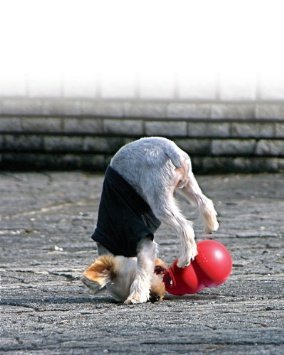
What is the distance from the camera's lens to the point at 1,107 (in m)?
15.5

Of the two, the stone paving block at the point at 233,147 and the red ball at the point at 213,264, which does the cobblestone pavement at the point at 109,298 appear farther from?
the stone paving block at the point at 233,147

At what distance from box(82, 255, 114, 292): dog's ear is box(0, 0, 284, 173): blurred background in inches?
324

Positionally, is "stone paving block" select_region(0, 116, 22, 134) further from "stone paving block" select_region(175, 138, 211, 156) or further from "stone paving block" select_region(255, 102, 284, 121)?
"stone paving block" select_region(255, 102, 284, 121)

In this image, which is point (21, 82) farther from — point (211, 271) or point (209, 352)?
point (209, 352)

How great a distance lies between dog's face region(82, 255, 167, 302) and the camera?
6820mm

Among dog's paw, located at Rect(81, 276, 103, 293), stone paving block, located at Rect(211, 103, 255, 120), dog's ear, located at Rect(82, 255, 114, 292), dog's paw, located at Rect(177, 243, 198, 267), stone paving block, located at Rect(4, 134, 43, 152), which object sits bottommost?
stone paving block, located at Rect(4, 134, 43, 152)

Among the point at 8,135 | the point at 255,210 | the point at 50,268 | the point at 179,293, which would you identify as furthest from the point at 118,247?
the point at 8,135

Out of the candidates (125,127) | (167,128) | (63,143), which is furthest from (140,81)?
(63,143)

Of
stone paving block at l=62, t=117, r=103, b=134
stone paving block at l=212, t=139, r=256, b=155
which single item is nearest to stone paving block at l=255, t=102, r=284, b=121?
stone paving block at l=212, t=139, r=256, b=155

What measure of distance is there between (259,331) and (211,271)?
1082 millimetres

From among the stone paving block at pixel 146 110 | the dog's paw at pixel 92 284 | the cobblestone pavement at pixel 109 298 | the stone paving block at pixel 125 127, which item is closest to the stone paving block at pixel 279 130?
the cobblestone pavement at pixel 109 298

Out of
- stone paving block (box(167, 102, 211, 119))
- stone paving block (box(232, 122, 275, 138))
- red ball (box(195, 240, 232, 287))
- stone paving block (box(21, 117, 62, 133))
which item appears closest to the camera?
red ball (box(195, 240, 232, 287))

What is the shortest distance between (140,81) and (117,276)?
8717 millimetres

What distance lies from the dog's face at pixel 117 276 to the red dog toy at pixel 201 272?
3.1 inches
